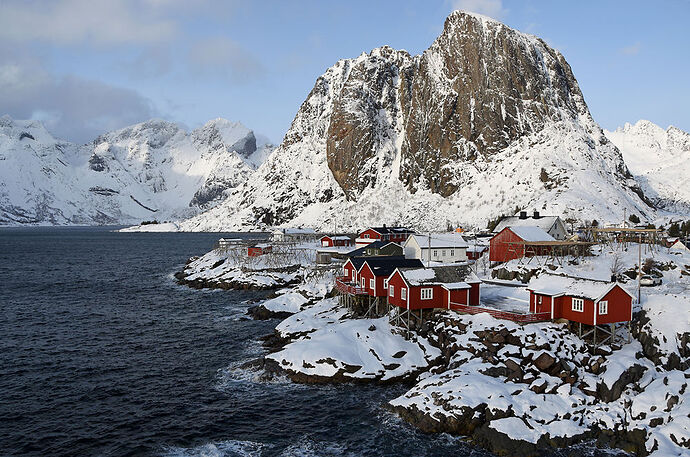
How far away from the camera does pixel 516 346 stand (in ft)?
126

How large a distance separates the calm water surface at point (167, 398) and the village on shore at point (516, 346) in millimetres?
2591

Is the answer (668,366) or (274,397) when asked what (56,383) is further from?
(668,366)

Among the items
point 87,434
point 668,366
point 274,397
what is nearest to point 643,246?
point 668,366

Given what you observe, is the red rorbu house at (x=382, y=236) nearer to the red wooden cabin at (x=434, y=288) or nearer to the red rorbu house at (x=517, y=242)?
the red rorbu house at (x=517, y=242)

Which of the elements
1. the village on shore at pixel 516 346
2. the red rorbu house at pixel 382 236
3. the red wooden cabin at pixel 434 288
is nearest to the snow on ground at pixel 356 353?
the village on shore at pixel 516 346

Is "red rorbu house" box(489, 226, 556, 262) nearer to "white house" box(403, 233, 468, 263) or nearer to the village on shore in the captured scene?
the village on shore

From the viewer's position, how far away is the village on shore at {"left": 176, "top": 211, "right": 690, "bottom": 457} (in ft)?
98.5

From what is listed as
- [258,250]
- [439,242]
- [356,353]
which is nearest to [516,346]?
[356,353]

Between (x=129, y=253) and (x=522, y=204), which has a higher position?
(x=522, y=204)

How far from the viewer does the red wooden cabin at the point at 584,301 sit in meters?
39.2

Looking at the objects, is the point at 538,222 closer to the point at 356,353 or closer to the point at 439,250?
the point at 439,250

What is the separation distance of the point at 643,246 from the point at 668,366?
43225 millimetres

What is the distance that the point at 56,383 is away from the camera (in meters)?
38.9

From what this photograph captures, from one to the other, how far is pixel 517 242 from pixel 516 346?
114 feet
